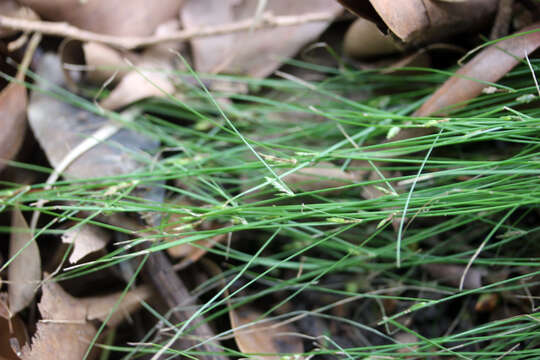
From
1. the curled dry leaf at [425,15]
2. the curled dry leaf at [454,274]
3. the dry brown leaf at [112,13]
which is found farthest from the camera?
the dry brown leaf at [112,13]

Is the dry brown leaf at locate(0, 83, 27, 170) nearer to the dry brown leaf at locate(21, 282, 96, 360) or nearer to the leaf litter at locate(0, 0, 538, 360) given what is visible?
the leaf litter at locate(0, 0, 538, 360)

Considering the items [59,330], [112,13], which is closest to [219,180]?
[59,330]

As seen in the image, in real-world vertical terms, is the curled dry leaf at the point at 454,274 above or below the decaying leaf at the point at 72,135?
below

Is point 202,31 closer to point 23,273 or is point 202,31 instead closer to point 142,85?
point 142,85

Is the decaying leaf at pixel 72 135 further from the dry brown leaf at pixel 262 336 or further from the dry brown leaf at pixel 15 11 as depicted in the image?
the dry brown leaf at pixel 262 336

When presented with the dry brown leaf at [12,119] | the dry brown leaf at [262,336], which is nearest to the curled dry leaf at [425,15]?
the dry brown leaf at [262,336]

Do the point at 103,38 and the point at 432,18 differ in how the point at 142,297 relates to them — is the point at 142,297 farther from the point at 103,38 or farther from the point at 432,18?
the point at 432,18

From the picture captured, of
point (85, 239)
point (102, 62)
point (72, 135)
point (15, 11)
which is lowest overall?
point (85, 239)
